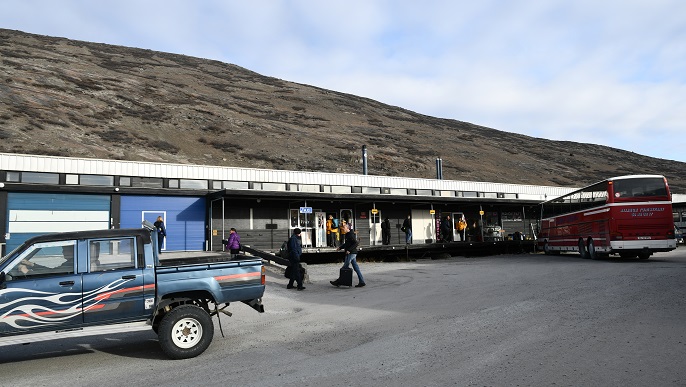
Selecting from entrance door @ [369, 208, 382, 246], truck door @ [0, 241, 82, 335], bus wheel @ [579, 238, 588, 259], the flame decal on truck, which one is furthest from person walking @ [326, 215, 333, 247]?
truck door @ [0, 241, 82, 335]

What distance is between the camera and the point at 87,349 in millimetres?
7582

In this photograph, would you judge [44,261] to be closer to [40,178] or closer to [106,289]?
[106,289]

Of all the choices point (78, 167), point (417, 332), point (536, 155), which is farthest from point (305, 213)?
point (536, 155)

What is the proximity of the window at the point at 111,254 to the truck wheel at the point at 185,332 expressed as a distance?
3.12 feet

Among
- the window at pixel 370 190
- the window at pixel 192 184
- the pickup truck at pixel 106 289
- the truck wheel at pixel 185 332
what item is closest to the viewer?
the pickup truck at pixel 106 289

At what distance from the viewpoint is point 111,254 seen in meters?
6.87

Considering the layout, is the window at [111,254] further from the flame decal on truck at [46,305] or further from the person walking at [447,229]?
the person walking at [447,229]

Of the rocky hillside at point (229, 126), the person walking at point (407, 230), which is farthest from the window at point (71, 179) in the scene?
the rocky hillside at point (229, 126)

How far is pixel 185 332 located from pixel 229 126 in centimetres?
5625

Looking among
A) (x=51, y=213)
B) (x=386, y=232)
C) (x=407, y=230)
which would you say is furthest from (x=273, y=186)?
(x=51, y=213)

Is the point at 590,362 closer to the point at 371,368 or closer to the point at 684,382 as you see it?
the point at 684,382

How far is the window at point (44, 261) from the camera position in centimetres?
638

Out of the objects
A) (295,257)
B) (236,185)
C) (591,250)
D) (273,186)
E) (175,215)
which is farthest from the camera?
(273,186)

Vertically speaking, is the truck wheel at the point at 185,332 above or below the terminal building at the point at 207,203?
below
